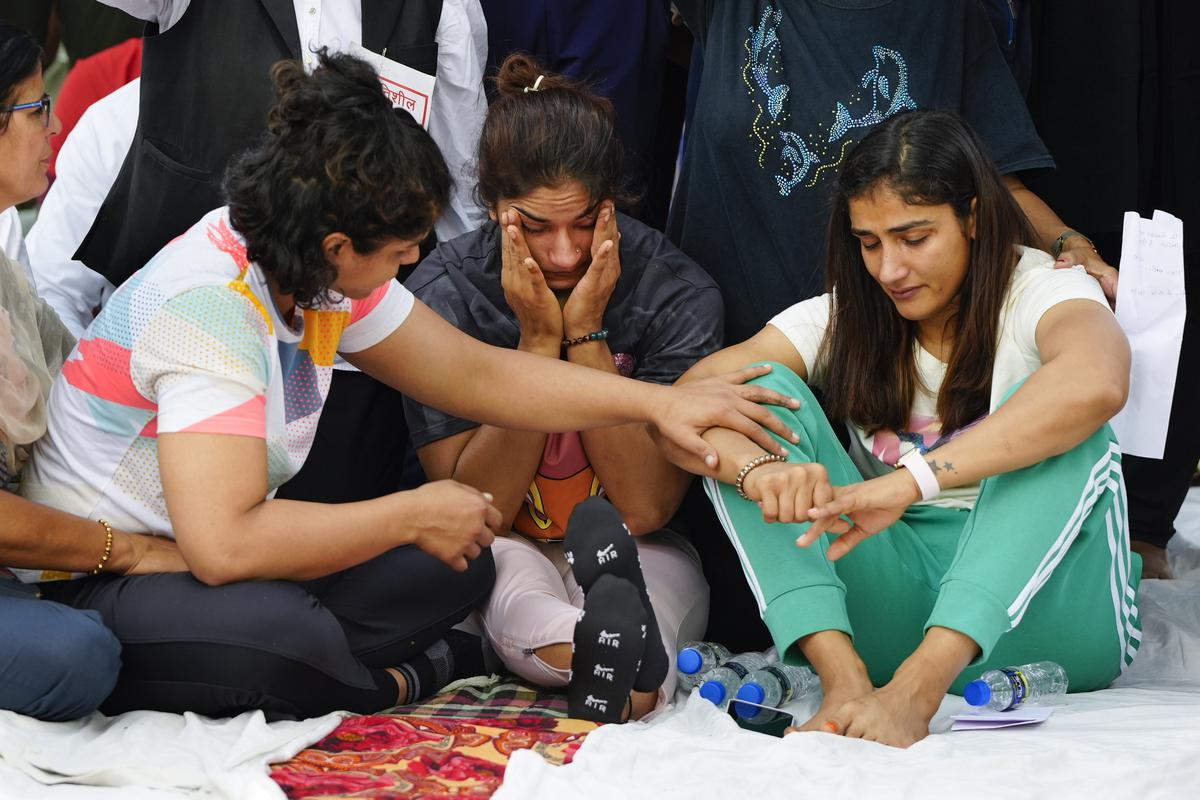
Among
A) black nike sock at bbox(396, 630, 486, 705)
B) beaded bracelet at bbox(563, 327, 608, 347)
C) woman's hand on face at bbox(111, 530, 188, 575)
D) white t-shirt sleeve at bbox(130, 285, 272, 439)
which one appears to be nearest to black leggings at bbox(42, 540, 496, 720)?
woman's hand on face at bbox(111, 530, 188, 575)

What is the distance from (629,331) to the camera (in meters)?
2.74

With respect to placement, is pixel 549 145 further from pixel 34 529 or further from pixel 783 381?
pixel 34 529

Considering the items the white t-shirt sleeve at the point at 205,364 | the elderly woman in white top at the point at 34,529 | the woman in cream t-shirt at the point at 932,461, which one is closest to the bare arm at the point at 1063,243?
the woman in cream t-shirt at the point at 932,461

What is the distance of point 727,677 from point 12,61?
1.48 meters

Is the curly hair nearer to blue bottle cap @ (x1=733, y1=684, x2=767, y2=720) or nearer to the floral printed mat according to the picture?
the floral printed mat

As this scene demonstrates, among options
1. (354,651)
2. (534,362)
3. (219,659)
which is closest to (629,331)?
(534,362)

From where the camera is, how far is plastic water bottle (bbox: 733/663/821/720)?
2.18 m

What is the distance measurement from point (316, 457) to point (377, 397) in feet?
0.59

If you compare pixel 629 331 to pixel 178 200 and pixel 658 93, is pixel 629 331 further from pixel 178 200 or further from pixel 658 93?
pixel 178 200

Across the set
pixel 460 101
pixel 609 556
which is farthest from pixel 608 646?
pixel 460 101

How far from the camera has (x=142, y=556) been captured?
211 centimetres

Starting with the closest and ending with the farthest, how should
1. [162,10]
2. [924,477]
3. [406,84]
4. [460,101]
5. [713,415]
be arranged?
1. [924,477]
2. [713,415]
3. [162,10]
4. [406,84]
5. [460,101]

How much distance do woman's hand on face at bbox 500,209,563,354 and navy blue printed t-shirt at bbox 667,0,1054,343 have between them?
18.1 inches

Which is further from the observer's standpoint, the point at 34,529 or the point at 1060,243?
the point at 1060,243
